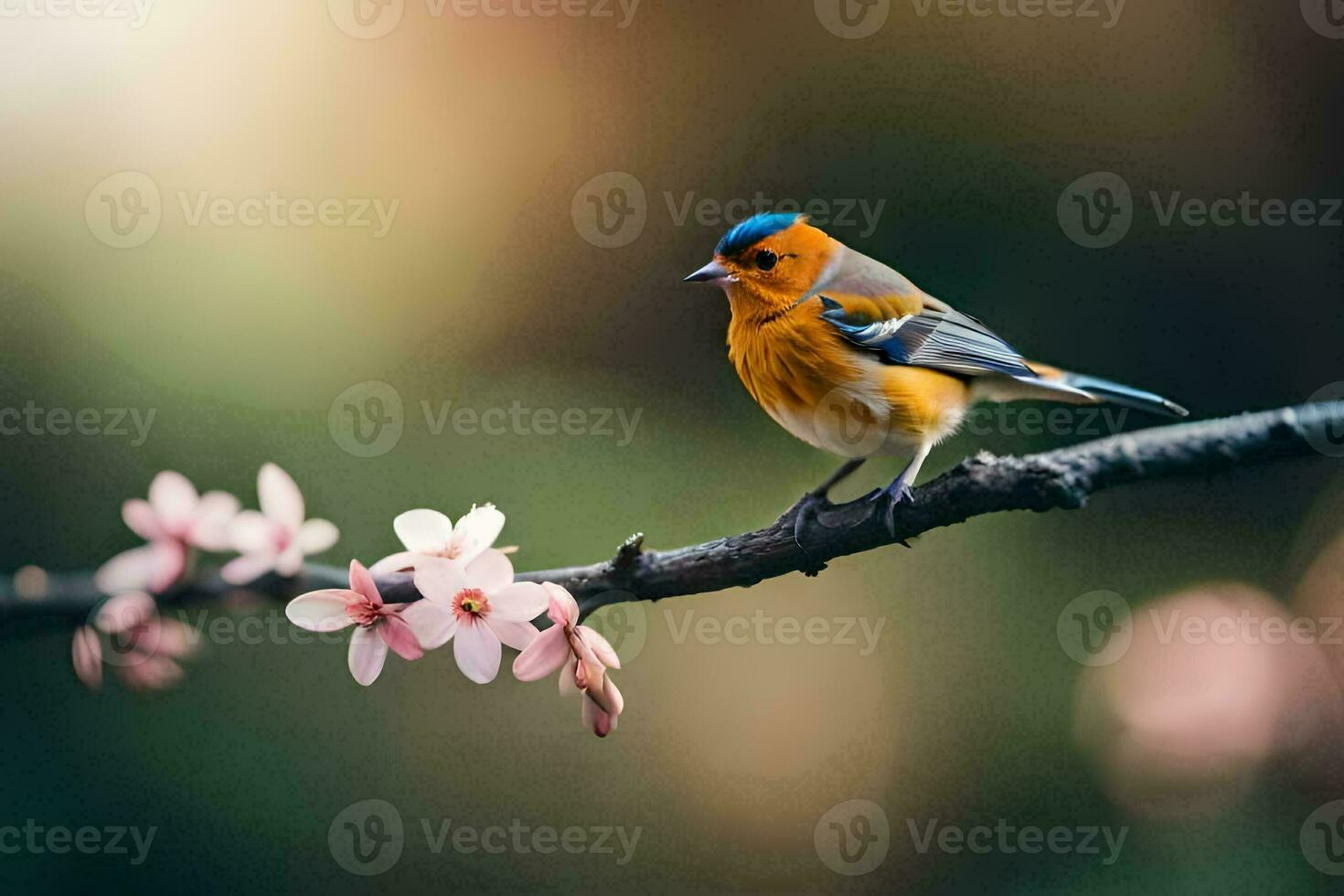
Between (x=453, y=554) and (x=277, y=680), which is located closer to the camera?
(x=453, y=554)

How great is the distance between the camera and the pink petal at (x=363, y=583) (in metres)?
Answer: 0.62

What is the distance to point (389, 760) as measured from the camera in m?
1.13

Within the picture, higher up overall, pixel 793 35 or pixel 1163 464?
pixel 793 35

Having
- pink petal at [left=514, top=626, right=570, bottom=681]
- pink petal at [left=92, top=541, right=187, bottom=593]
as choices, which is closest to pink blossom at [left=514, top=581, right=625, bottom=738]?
pink petal at [left=514, top=626, right=570, bottom=681]

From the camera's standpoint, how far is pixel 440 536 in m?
0.65

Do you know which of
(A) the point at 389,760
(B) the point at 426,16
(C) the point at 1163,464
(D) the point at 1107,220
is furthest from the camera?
(B) the point at 426,16

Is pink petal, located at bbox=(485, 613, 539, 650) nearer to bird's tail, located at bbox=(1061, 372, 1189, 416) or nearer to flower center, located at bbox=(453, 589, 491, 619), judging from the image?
flower center, located at bbox=(453, 589, 491, 619)

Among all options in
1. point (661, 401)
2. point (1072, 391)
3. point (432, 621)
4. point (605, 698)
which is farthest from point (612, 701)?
point (661, 401)

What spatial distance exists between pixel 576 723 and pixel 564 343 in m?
0.43

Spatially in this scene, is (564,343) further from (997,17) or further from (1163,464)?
(1163,464)

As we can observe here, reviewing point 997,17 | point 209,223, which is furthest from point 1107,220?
point 209,223

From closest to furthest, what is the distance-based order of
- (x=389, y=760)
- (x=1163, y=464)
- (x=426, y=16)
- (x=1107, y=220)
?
(x=1163, y=464)
(x=389, y=760)
(x=1107, y=220)
(x=426, y=16)

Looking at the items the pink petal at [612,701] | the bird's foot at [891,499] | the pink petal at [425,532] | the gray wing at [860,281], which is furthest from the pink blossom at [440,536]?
the gray wing at [860,281]

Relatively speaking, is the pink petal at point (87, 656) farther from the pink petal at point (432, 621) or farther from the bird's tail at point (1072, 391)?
the bird's tail at point (1072, 391)
